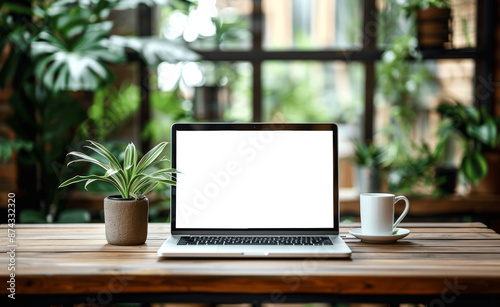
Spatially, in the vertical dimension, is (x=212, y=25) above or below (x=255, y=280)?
above

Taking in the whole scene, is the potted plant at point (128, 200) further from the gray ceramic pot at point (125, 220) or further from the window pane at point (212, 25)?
the window pane at point (212, 25)

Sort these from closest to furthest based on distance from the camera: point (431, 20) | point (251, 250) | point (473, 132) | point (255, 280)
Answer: point (255, 280) → point (251, 250) → point (473, 132) → point (431, 20)

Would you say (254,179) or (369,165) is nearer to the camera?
(254,179)

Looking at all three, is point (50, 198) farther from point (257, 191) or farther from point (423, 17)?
point (423, 17)

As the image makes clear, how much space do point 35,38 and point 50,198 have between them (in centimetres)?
72

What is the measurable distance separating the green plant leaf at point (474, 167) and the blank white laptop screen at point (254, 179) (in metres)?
1.64

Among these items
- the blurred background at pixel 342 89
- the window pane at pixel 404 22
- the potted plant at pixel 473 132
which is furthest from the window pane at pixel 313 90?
the potted plant at pixel 473 132

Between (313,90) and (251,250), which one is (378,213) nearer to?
(251,250)

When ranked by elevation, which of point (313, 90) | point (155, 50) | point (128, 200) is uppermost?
point (155, 50)

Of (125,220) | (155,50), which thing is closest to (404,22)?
(155,50)

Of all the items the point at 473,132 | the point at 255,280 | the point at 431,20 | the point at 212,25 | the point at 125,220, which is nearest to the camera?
the point at 255,280

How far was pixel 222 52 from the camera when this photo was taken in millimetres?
3158

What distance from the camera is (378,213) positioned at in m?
1.45

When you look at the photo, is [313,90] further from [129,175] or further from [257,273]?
[257,273]
